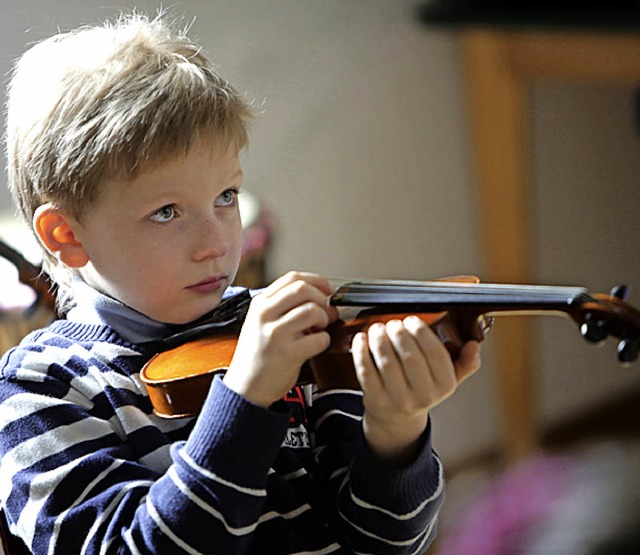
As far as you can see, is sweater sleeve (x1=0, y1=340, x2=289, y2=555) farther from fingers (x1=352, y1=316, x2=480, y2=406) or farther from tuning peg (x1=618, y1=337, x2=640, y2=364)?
tuning peg (x1=618, y1=337, x2=640, y2=364)

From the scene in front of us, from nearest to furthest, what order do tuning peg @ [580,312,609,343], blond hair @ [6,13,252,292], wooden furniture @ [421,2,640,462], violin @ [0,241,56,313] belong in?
tuning peg @ [580,312,609,343]
blond hair @ [6,13,252,292]
violin @ [0,241,56,313]
wooden furniture @ [421,2,640,462]

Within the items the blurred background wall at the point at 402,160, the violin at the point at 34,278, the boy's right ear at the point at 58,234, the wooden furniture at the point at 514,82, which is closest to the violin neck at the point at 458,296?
the boy's right ear at the point at 58,234

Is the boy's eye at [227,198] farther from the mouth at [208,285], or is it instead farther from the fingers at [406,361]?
the fingers at [406,361]

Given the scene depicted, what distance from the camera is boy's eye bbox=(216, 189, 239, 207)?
96 centimetres

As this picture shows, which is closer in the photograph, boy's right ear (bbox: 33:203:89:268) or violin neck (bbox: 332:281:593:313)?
violin neck (bbox: 332:281:593:313)

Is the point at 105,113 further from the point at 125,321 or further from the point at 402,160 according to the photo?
the point at 402,160

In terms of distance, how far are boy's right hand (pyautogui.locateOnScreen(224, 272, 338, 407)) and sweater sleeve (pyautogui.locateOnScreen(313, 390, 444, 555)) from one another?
0.41 ft

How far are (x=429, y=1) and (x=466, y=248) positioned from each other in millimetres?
482

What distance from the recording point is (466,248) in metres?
2.34

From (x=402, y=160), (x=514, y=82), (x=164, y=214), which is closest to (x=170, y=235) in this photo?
(x=164, y=214)

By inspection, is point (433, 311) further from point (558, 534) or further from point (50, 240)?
point (558, 534)

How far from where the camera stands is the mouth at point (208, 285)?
0.95m

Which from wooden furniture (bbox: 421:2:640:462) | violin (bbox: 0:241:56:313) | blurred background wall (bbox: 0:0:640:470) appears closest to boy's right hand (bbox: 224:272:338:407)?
violin (bbox: 0:241:56:313)

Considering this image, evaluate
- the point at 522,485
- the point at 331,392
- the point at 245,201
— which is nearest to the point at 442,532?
the point at 522,485
